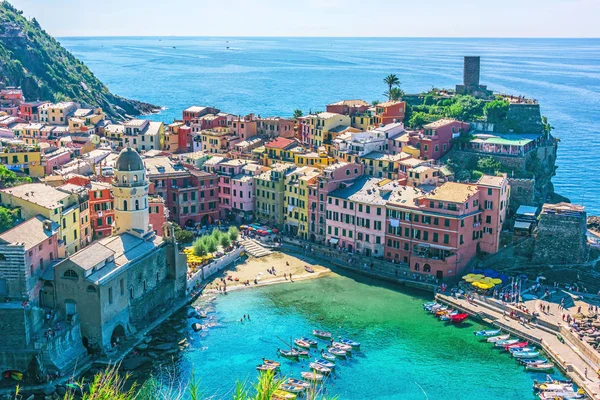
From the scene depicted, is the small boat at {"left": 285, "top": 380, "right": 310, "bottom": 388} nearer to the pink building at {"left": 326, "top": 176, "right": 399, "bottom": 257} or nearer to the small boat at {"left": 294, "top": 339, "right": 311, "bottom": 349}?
the small boat at {"left": 294, "top": 339, "right": 311, "bottom": 349}

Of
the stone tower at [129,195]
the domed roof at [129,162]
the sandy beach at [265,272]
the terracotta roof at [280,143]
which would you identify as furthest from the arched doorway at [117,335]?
the terracotta roof at [280,143]

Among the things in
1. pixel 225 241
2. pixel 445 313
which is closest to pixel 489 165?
pixel 445 313

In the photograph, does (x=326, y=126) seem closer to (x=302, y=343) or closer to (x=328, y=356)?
(x=302, y=343)

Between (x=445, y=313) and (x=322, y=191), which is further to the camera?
(x=322, y=191)

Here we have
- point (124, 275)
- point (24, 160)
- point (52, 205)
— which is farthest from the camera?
point (24, 160)

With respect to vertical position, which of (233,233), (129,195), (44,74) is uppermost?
(44,74)

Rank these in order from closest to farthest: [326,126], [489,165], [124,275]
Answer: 1. [124,275]
2. [489,165]
3. [326,126]
